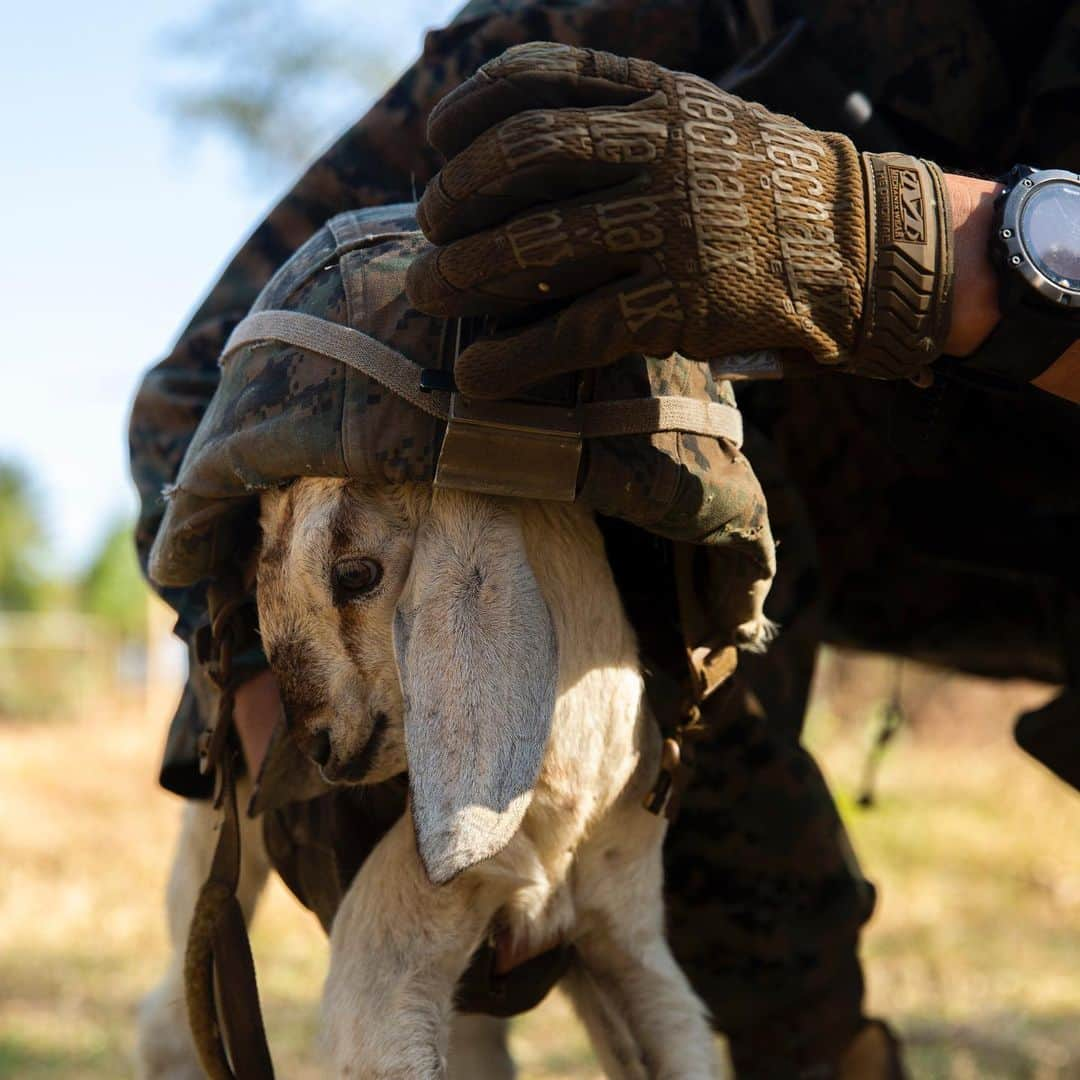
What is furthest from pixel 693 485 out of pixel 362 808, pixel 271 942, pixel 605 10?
pixel 271 942

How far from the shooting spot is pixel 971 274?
5.38 ft

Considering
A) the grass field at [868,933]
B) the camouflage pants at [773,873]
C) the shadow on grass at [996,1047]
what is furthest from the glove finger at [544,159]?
the shadow on grass at [996,1047]

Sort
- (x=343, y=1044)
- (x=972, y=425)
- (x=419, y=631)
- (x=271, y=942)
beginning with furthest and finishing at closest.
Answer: (x=271, y=942)
(x=972, y=425)
(x=343, y=1044)
(x=419, y=631)

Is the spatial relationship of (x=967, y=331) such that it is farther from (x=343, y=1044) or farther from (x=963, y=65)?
(x=343, y=1044)

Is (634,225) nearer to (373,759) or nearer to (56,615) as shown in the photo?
(373,759)

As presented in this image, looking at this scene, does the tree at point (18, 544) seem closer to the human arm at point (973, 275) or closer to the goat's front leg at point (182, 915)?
the goat's front leg at point (182, 915)

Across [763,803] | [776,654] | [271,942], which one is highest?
[776,654]

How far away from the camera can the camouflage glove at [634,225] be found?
146 centimetres

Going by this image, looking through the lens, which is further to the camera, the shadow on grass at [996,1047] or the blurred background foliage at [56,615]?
the blurred background foliage at [56,615]

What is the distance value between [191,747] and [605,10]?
4.63 feet

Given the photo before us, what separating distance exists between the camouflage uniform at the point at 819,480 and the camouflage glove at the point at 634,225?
1.51 feet

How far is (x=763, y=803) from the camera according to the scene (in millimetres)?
2656

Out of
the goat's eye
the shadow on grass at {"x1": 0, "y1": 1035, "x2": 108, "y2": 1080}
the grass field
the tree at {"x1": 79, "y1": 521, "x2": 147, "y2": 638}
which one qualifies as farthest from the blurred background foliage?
the goat's eye

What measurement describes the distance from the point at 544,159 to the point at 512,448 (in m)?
0.34
